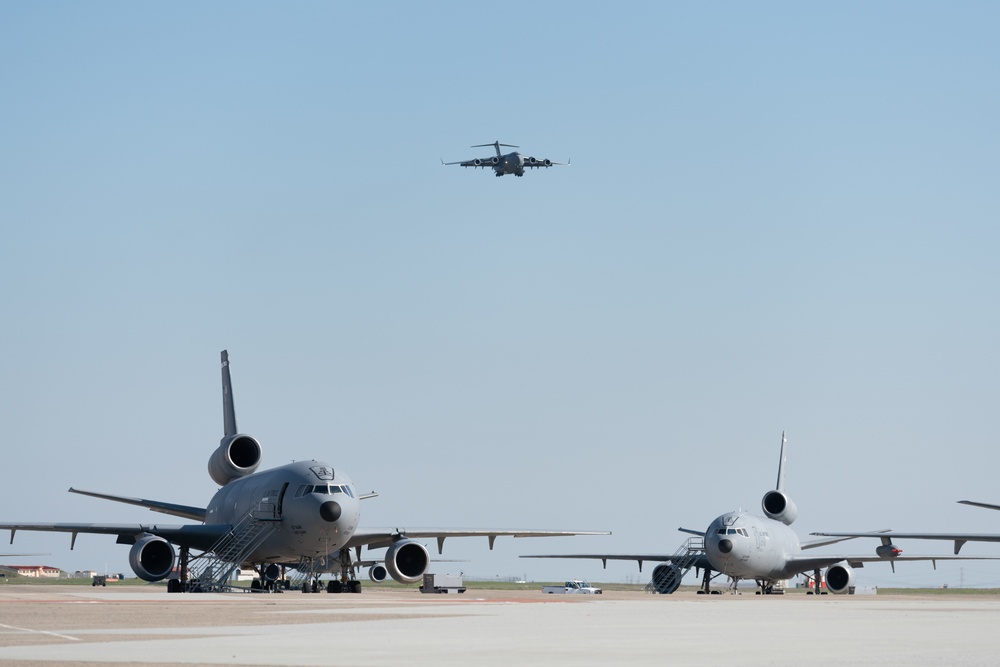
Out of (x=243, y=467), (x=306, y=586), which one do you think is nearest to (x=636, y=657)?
(x=306, y=586)

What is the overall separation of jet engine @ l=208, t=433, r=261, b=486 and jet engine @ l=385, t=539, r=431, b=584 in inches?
430

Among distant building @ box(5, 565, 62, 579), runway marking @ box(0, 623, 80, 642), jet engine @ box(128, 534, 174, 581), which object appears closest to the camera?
runway marking @ box(0, 623, 80, 642)

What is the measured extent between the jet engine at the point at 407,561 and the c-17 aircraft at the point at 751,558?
54.5ft

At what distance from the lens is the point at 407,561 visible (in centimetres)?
4856

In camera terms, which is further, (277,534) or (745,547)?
(745,547)

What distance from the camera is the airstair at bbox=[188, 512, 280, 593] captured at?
43281 millimetres

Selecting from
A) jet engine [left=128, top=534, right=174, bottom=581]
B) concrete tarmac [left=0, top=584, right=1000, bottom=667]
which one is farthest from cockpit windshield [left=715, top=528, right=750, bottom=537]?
concrete tarmac [left=0, top=584, right=1000, bottom=667]

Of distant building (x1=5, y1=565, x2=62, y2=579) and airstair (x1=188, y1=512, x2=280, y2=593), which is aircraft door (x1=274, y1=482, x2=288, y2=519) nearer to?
airstair (x1=188, y1=512, x2=280, y2=593)

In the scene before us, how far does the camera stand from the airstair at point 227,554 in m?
43.3

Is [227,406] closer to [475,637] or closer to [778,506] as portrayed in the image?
[778,506]

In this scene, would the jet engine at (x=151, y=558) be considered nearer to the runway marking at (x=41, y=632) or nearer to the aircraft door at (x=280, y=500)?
the aircraft door at (x=280, y=500)

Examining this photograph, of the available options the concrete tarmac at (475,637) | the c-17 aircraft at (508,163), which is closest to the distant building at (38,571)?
the c-17 aircraft at (508,163)

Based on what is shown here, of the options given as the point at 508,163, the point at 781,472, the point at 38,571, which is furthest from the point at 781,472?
the point at 38,571

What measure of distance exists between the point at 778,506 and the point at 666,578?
1362 cm
